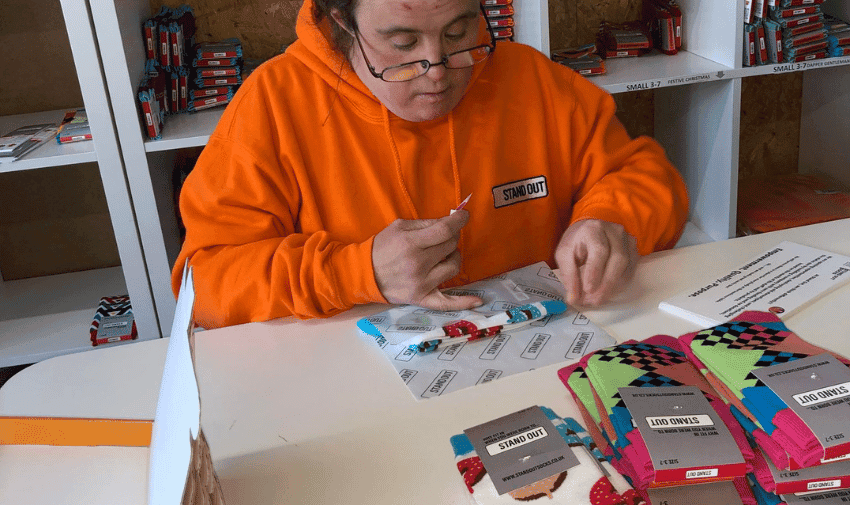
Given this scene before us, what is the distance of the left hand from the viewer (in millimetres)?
1023

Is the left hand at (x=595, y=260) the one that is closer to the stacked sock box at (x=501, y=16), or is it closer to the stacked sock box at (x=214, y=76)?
the stacked sock box at (x=501, y=16)

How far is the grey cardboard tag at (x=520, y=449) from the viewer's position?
0.66 m

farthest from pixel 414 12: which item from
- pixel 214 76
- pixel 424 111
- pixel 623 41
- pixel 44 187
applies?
pixel 44 187

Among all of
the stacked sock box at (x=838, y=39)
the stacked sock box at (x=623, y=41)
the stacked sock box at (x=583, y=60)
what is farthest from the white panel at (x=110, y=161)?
the stacked sock box at (x=838, y=39)

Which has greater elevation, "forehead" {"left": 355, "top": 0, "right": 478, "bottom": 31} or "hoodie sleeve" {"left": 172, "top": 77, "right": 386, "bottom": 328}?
"forehead" {"left": 355, "top": 0, "right": 478, "bottom": 31}

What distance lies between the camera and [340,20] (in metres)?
1.17

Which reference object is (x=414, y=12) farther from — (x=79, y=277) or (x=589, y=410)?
(x=79, y=277)

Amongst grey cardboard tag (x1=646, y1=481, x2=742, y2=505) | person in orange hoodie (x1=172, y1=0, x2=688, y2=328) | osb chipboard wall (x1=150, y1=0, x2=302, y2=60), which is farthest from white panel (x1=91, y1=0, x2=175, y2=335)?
grey cardboard tag (x1=646, y1=481, x2=742, y2=505)

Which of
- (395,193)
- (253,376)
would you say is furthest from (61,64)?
(253,376)

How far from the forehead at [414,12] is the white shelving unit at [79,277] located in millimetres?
994

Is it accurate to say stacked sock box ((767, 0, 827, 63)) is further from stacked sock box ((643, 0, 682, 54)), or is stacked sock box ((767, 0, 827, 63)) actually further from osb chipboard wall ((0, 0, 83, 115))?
osb chipboard wall ((0, 0, 83, 115))

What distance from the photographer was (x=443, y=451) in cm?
75

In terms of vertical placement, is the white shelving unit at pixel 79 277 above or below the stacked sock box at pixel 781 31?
below

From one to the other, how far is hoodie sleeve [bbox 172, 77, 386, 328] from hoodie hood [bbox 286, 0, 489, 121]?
0.12 meters
